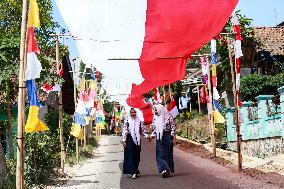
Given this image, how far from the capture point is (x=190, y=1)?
18.5 ft

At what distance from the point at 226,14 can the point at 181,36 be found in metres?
0.85

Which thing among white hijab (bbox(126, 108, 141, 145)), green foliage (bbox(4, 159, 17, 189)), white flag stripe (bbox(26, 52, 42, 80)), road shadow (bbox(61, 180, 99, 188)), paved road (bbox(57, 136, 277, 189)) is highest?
white flag stripe (bbox(26, 52, 42, 80))

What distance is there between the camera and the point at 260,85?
2822cm

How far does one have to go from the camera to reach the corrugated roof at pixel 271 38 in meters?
30.7

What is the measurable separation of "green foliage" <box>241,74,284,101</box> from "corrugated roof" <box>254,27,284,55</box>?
2903 mm

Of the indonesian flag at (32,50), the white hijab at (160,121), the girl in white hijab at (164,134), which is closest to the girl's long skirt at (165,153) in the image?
the girl in white hijab at (164,134)

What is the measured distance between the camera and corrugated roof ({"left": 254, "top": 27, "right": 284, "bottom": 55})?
30.7m

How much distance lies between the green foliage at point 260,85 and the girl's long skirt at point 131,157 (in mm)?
15887

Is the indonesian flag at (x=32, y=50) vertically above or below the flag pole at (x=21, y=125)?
above

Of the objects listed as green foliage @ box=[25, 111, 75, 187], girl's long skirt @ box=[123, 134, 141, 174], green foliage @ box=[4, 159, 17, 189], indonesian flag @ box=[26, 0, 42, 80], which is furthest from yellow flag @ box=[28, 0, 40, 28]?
girl's long skirt @ box=[123, 134, 141, 174]

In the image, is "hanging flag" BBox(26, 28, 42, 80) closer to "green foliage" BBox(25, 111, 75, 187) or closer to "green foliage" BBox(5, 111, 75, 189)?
"green foliage" BBox(5, 111, 75, 189)

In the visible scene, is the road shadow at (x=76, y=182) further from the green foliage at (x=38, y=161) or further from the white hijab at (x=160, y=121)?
the white hijab at (x=160, y=121)

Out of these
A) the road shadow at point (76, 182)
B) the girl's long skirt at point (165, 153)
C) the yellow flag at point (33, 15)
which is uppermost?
the yellow flag at point (33, 15)

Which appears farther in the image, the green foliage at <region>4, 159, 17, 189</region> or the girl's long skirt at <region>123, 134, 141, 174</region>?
the girl's long skirt at <region>123, 134, 141, 174</region>
